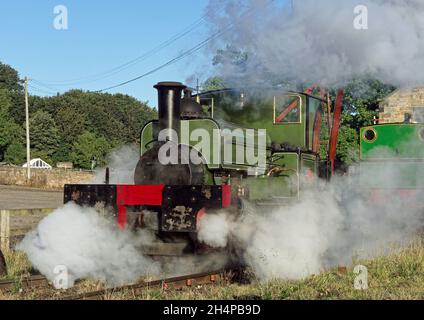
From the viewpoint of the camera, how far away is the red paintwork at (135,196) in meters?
7.22

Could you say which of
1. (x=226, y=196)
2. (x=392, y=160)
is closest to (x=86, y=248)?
(x=226, y=196)

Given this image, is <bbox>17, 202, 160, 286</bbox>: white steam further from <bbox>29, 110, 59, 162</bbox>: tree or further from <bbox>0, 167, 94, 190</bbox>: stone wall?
<bbox>29, 110, 59, 162</bbox>: tree

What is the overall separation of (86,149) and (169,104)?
56961 mm

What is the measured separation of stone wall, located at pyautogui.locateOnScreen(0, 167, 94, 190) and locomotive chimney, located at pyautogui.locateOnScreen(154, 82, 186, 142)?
92.3ft

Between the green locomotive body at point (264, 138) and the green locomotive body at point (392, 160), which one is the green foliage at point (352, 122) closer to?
the green locomotive body at point (392, 160)

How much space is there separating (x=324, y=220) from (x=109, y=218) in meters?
2.92

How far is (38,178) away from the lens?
35375 millimetres

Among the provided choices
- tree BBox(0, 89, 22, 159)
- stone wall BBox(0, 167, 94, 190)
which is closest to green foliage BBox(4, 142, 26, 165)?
tree BBox(0, 89, 22, 159)

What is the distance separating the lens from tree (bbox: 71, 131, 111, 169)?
6266 cm

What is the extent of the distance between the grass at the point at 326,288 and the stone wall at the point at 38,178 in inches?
1154

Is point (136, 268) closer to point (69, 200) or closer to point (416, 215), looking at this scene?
point (69, 200)

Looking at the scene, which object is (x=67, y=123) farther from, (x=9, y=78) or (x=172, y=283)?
(x=172, y=283)

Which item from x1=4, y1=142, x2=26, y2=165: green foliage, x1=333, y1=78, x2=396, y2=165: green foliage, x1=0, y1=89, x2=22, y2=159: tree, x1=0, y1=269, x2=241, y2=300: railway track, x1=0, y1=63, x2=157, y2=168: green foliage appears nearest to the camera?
x1=0, y1=269, x2=241, y2=300: railway track

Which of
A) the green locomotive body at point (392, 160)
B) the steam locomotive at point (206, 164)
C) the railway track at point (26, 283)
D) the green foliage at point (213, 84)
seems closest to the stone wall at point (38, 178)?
the green locomotive body at point (392, 160)
